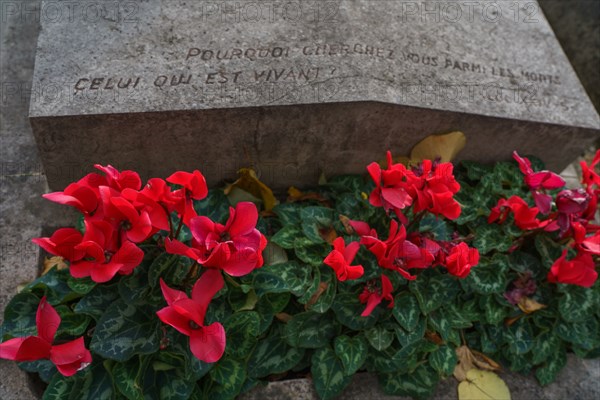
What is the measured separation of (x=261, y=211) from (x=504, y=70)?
1.29 meters

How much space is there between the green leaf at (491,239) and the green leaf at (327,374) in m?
0.77

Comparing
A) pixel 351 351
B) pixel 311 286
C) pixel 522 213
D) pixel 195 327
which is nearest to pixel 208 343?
pixel 195 327

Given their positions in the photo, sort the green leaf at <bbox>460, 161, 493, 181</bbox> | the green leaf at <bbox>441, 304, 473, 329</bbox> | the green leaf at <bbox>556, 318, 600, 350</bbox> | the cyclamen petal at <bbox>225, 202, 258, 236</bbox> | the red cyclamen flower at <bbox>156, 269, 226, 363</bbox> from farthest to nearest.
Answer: the green leaf at <bbox>460, 161, 493, 181</bbox>, the green leaf at <bbox>556, 318, 600, 350</bbox>, the green leaf at <bbox>441, 304, 473, 329</bbox>, the cyclamen petal at <bbox>225, 202, 258, 236</bbox>, the red cyclamen flower at <bbox>156, 269, 226, 363</bbox>

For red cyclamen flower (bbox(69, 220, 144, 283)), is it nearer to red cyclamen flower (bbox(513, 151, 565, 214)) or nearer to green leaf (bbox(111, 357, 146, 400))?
green leaf (bbox(111, 357, 146, 400))

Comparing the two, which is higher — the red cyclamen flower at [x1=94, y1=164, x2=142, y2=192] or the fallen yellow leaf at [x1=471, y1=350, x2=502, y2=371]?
the red cyclamen flower at [x1=94, y1=164, x2=142, y2=192]

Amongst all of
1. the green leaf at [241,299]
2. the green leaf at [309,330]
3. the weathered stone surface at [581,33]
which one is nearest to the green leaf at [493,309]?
the green leaf at [309,330]

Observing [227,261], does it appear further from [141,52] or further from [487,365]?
[487,365]

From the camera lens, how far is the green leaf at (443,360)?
207 cm

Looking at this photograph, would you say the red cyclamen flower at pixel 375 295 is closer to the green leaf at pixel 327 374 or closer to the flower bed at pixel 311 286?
the flower bed at pixel 311 286

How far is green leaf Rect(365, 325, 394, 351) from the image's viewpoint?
1979 millimetres

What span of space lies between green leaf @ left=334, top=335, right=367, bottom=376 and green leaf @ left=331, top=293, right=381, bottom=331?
0.16 ft

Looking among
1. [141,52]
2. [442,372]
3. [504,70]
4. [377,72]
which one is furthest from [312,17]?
[442,372]

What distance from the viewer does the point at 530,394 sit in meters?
2.19

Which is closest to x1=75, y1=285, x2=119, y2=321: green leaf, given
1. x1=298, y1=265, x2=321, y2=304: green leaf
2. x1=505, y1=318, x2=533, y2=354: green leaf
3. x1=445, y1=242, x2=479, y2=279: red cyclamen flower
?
x1=298, y1=265, x2=321, y2=304: green leaf
